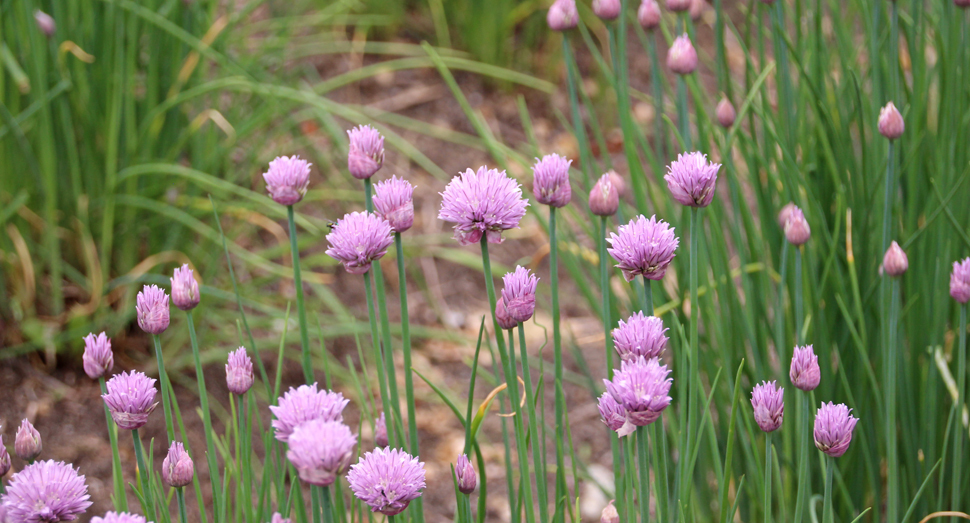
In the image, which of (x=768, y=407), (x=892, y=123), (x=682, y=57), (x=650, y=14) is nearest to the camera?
(x=768, y=407)

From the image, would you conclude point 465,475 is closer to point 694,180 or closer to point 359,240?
point 359,240

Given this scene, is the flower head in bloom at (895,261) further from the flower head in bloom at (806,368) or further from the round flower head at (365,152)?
the round flower head at (365,152)

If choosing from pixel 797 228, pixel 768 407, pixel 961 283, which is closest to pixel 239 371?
pixel 768 407

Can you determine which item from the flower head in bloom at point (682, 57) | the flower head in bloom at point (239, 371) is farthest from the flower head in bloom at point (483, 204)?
the flower head in bloom at point (682, 57)

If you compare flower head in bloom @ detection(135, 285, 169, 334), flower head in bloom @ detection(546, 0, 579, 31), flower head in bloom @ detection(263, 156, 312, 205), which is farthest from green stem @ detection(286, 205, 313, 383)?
flower head in bloom @ detection(546, 0, 579, 31)

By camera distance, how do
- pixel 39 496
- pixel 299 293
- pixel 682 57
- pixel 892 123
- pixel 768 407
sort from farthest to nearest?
pixel 682 57 → pixel 892 123 → pixel 299 293 → pixel 768 407 → pixel 39 496

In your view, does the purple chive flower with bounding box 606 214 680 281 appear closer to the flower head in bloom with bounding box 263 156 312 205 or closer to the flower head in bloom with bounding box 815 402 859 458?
the flower head in bloom with bounding box 815 402 859 458
